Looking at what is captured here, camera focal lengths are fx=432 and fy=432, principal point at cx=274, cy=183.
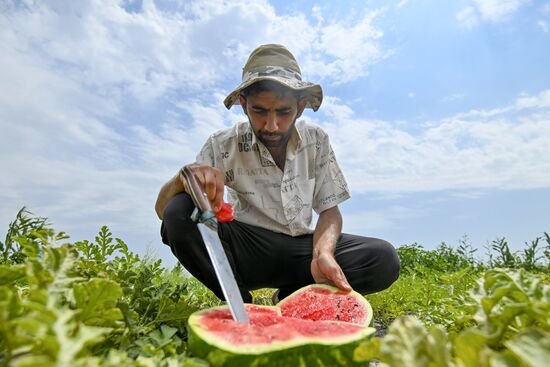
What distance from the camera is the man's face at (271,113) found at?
3443 millimetres

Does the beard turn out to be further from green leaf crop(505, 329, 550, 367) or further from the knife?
green leaf crop(505, 329, 550, 367)

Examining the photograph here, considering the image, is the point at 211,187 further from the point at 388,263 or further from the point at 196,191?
the point at 388,263

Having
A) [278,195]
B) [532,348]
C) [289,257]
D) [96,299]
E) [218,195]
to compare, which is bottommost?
[532,348]

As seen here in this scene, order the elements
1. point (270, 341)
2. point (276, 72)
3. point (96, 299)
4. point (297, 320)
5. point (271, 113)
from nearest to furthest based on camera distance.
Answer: point (96, 299)
point (270, 341)
point (297, 320)
point (271, 113)
point (276, 72)

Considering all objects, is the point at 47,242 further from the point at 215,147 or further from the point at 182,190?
the point at 215,147

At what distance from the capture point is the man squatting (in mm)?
3547

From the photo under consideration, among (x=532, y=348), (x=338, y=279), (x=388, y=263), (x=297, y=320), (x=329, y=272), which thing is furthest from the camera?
(x=388, y=263)

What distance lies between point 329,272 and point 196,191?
109 centimetres

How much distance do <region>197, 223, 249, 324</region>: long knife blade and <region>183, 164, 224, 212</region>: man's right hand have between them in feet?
1.75

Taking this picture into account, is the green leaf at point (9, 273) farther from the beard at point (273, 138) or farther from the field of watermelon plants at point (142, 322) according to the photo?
the beard at point (273, 138)

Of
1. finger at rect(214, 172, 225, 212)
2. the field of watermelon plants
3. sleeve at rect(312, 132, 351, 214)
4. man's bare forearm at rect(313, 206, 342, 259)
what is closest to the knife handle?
finger at rect(214, 172, 225, 212)

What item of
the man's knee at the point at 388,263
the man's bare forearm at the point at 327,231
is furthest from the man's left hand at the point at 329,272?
the man's knee at the point at 388,263

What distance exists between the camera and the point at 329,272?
2.98 meters

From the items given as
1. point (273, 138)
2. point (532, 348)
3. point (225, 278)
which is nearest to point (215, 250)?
point (225, 278)
